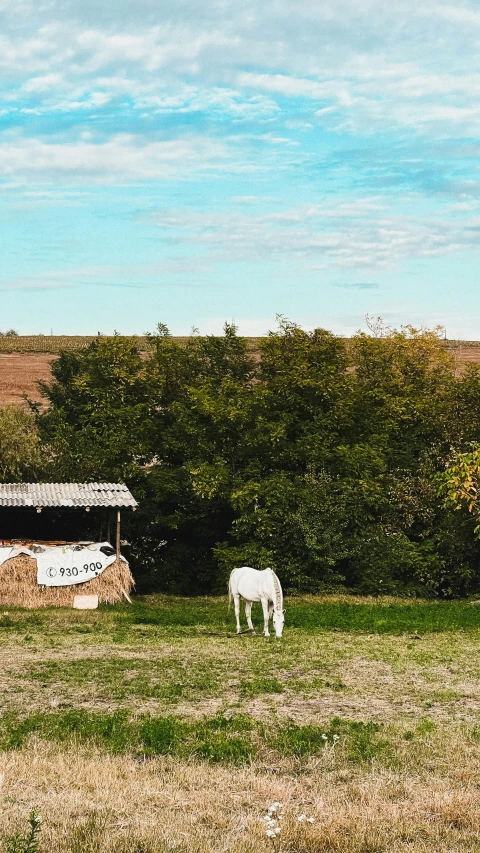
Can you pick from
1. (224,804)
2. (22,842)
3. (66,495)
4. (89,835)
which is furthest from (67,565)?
(22,842)

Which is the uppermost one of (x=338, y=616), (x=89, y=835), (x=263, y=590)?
(x=89, y=835)

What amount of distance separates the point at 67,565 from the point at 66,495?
329cm

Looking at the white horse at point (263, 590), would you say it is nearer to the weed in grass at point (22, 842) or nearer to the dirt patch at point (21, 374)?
the weed in grass at point (22, 842)

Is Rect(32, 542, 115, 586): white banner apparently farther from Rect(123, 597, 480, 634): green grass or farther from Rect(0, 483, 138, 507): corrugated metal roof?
Rect(123, 597, 480, 634): green grass

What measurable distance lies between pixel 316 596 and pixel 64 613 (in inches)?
463

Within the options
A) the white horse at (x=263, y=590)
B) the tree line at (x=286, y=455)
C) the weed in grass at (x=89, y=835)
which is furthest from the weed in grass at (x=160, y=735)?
the tree line at (x=286, y=455)

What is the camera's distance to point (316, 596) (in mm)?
35781

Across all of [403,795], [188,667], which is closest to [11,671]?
[188,667]

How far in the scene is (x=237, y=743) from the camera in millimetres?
11266

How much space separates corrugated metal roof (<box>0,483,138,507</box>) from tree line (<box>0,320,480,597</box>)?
5641mm

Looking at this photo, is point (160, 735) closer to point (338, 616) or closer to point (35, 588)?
point (338, 616)

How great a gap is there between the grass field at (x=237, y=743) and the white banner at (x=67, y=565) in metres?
7.71

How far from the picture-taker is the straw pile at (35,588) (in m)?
29.3

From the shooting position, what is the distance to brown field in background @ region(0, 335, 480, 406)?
83.5 metres
